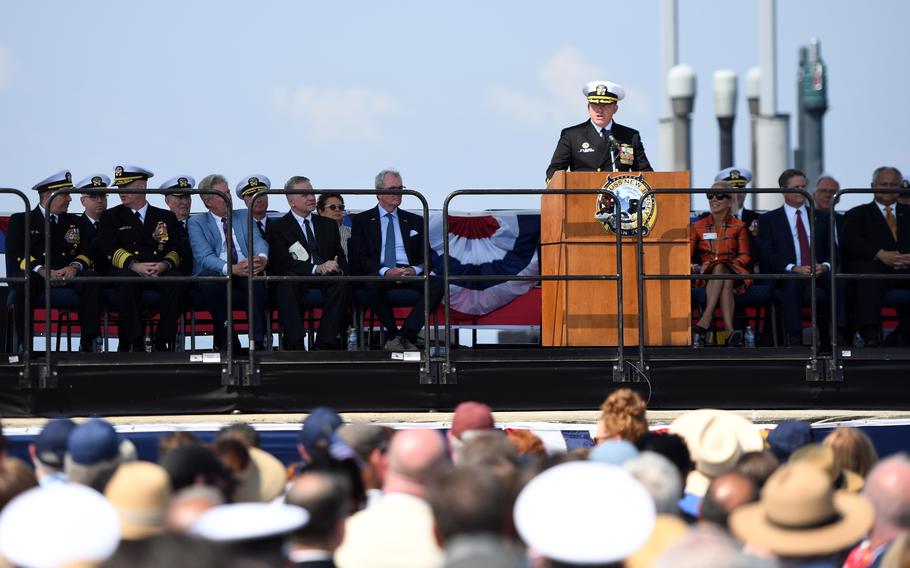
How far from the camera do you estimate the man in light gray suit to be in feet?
34.0

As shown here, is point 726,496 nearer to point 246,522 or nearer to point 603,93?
point 246,522

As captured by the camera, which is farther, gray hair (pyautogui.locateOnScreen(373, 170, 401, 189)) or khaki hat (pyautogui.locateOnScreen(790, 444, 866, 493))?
gray hair (pyautogui.locateOnScreen(373, 170, 401, 189))

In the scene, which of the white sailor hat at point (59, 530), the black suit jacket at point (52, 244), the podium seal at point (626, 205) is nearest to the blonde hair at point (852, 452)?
the white sailor hat at point (59, 530)

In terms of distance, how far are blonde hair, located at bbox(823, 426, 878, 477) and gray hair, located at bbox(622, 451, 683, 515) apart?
125cm

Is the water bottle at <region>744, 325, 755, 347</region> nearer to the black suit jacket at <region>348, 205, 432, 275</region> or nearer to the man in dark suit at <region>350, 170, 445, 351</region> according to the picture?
the man in dark suit at <region>350, 170, 445, 351</region>

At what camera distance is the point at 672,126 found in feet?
223

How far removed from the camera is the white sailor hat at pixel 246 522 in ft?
13.3

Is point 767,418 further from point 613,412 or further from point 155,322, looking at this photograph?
point 155,322

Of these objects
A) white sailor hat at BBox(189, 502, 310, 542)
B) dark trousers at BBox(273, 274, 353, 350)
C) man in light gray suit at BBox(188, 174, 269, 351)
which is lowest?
white sailor hat at BBox(189, 502, 310, 542)

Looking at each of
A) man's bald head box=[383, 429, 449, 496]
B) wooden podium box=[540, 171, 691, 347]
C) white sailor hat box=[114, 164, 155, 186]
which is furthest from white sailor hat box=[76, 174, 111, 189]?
man's bald head box=[383, 429, 449, 496]

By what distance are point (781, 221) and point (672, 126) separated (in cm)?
5790

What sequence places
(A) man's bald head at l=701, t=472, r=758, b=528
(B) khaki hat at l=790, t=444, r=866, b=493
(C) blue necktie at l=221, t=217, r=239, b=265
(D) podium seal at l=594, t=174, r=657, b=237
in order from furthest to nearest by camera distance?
(D) podium seal at l=594, t=174, r=657, b=237
(C) blue necktie at l=221, t=217, r=239, b=265
(B) khaki hat at l=790, t=444, r=866, b=493
(A) man's bald head at l=701, t=472, r=758, b=528

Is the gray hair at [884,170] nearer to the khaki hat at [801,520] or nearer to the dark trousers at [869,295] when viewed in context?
the dark trousers at [869,295]

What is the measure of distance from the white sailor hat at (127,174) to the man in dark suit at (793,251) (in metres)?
4.56
